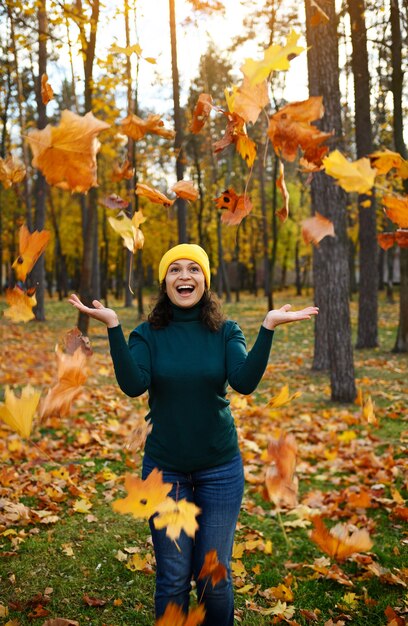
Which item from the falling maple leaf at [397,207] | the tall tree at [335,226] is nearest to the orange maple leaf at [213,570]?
the falling maple leaf at [397,207]

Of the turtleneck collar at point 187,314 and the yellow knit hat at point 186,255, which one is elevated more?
the yellow knit hat at point 186,255

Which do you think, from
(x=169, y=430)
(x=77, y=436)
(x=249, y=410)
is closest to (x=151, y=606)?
(x=169, y=430)

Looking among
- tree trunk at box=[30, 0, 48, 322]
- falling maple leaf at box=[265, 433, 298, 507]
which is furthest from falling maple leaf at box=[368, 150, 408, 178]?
tree trunk at box=[30, 0, 48, 322]

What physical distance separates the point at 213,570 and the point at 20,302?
1431 mm

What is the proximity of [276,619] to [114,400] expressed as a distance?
507 centimetres

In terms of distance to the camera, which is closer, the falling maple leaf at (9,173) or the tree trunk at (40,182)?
the falling maple leaf at (9,173)

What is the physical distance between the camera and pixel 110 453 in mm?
5652

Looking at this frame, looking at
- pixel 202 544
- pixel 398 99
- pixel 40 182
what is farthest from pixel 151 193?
pixel 40 182

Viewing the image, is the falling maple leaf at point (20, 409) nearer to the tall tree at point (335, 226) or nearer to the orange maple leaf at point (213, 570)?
the orange maple leaf at point (213, 570)

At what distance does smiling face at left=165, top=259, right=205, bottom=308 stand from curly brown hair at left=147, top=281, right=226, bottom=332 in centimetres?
6

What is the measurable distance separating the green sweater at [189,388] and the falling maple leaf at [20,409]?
376mm

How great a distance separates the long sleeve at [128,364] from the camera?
2.23 metres

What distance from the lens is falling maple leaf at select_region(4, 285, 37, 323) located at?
2486 millimetres

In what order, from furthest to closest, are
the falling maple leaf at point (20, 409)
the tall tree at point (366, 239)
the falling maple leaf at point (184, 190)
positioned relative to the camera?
the tall tree at point (366, 239), the falling maple leaf at point (184, 190), the falling maple leaf at point (20, 409)
